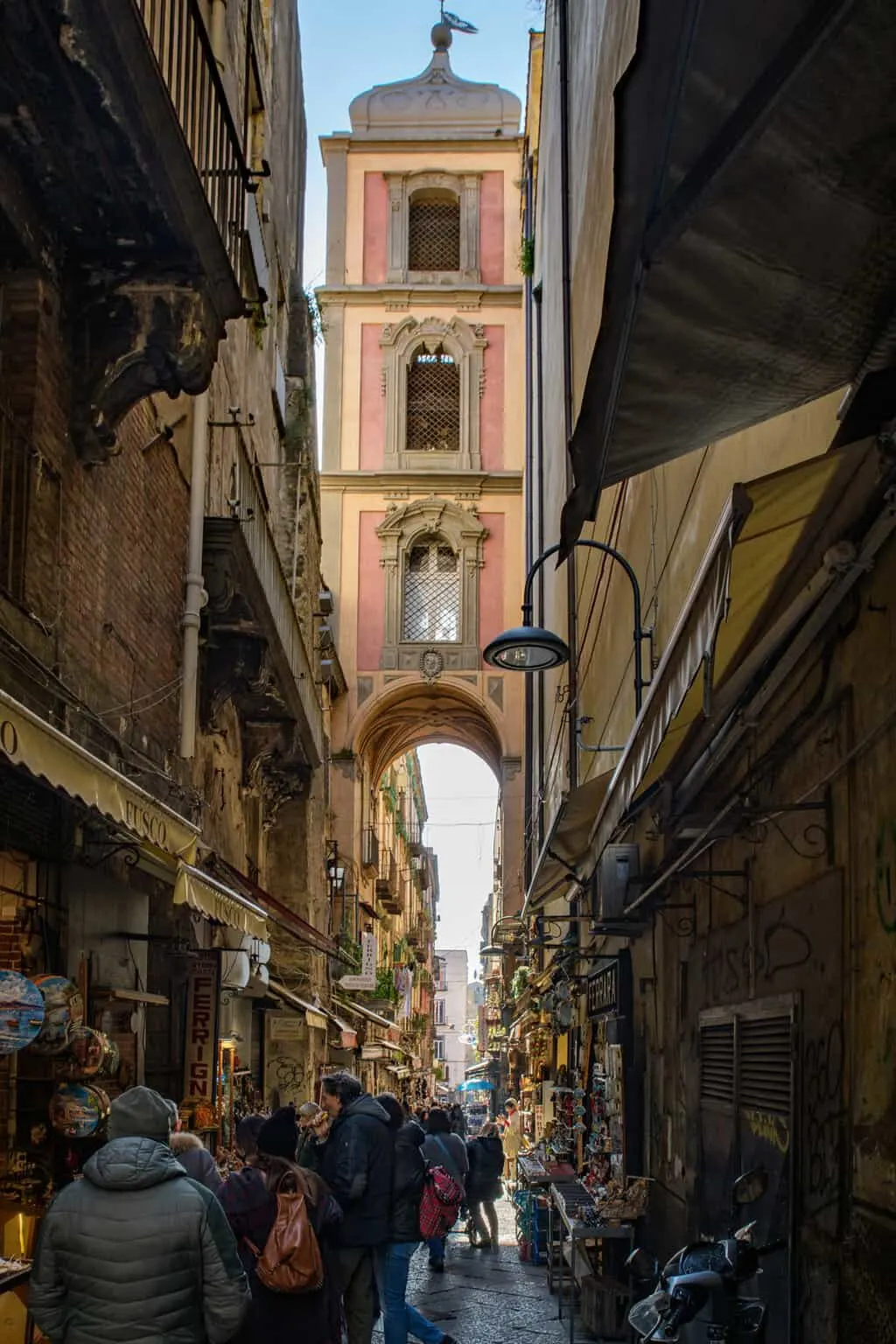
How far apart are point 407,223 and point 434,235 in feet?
2.59

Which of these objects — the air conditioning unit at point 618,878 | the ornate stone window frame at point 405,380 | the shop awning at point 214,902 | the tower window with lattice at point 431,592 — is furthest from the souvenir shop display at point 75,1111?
the ornate stone window frame at point 405,380

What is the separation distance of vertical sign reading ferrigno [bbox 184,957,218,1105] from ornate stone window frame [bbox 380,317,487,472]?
20.0 m

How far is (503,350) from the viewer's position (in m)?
31.4

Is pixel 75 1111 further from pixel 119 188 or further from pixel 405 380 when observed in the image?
pixel 405 380

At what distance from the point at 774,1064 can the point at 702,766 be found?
1445 millimetres

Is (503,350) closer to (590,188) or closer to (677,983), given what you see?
(590,188)

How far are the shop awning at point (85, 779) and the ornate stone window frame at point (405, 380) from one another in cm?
2369

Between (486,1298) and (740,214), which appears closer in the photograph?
(740,214)

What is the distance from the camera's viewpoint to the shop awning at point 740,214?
281 cm

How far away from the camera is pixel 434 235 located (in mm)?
33031

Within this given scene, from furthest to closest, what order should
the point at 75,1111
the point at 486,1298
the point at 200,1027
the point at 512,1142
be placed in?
1. the point at 512,1142
2. the point at 200,1027
3. the point at 486,1298
4. the point at 75,1111

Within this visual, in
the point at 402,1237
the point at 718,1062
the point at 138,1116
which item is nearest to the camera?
the point at 138,1116

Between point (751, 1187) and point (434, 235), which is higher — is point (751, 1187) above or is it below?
below

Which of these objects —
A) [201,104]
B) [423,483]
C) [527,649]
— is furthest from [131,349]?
[423,483]
